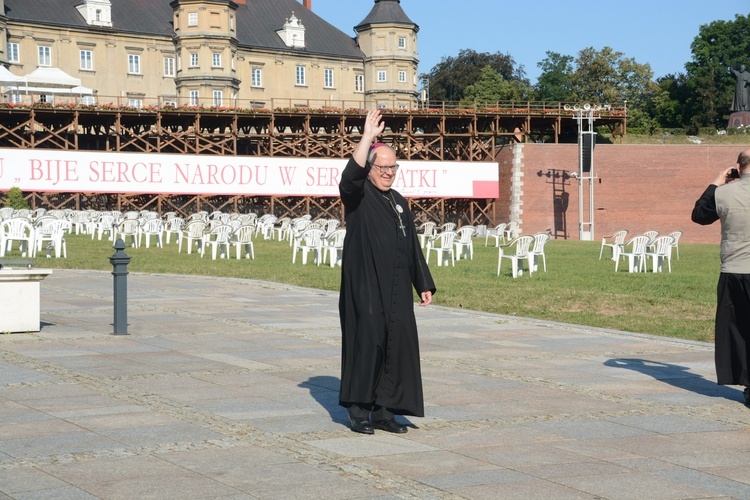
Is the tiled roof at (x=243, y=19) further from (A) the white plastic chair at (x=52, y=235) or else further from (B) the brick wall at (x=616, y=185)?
(A) the white plastic chair at (x=52, y=235)

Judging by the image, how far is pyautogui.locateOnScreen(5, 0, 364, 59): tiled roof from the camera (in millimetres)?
67812

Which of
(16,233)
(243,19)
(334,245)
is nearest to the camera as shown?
(16,233)

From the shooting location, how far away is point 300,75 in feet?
259

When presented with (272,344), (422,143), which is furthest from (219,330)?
(422,143)

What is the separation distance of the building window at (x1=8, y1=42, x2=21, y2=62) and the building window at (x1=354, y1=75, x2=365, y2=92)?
25940mm

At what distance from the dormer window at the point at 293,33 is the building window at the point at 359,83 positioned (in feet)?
17.8

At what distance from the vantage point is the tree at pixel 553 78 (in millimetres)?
88812

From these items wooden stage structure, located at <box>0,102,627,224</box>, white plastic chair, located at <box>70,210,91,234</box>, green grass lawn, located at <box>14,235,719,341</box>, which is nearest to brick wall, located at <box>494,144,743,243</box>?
wooden stage structure, located at <box>0,102,627,224</box>

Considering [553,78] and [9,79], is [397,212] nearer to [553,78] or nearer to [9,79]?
[9,79]

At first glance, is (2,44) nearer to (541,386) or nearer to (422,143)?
(422,143)

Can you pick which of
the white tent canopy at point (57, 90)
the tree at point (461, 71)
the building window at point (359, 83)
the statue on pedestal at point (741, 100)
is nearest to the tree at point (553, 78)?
the tree at point (461, 71)

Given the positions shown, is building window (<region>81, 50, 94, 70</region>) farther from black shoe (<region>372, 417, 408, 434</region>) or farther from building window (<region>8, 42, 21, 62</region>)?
black shoe (<region>372, 417, 408, 434</region>)

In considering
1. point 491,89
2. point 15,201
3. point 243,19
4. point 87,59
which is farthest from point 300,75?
point 15,201

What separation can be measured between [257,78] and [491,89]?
1824cm
